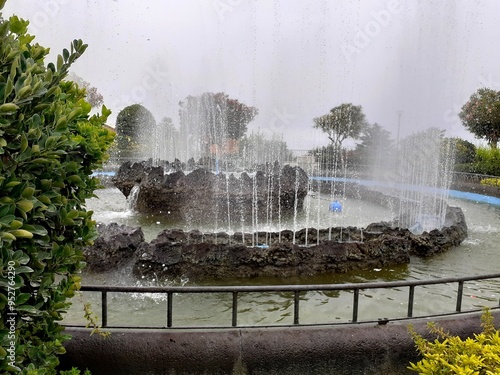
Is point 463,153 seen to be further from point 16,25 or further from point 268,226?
point 16,25

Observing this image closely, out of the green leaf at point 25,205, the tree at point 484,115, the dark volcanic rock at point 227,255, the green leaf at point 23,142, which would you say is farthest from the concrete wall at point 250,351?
the tree at point 484,115

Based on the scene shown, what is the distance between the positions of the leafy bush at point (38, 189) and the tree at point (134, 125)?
38626 millimetres

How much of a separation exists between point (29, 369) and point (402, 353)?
2.69 m

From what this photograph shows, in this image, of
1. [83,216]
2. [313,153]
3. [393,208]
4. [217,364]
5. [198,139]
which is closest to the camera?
[83,216]

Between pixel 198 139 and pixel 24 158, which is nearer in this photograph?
pixel 24 158

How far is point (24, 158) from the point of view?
5.34 feet

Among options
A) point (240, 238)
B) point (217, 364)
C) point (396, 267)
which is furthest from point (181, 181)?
point (217, 364)

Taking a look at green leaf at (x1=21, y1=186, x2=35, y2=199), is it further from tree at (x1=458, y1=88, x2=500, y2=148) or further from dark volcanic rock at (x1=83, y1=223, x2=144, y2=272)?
tree at (x1=458, y1=88, x2=500, y2=148)

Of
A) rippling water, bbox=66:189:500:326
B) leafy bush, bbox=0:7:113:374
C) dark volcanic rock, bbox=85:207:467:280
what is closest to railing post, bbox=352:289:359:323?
rippling water, bbox=66:189:500:326

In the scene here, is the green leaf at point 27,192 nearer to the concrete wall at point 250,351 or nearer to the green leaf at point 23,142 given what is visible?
the green leaf at point 23,142

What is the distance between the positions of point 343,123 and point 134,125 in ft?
67.9

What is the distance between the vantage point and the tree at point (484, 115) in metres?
33.8

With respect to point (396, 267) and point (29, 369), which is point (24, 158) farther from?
point (396, 267)

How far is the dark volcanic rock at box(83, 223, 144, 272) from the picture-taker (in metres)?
6.17
